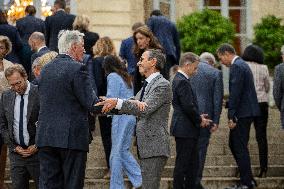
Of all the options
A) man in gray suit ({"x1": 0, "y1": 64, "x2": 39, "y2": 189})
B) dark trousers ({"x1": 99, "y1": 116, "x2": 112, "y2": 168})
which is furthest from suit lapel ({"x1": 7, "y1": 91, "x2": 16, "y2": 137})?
dark trousers ({"x1": 99, "y1": 116, "x2": 112, "y2": 168})

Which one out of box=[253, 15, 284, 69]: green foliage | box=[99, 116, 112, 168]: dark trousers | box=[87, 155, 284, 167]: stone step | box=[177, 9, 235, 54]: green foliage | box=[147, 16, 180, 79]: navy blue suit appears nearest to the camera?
box=[99, 116, 112, 168]: dark trousers

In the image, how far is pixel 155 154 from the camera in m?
11.4

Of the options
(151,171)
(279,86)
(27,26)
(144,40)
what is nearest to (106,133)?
(144,40)

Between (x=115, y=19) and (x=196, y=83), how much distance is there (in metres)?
8.85

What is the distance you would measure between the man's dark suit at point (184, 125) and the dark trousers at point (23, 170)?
1994mm

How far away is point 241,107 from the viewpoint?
14.6m

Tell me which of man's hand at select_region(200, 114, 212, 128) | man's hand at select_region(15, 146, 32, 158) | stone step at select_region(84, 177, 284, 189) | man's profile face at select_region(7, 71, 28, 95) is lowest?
stone step at select_region(84, 177, 284, 189)

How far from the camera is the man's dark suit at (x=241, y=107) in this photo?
14414 millimetres

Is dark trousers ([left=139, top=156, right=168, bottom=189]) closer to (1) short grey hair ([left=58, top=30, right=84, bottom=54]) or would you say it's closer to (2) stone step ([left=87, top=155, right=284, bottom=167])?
(1) short grey hair ([left=58, top=30, right=84, bottom=54])

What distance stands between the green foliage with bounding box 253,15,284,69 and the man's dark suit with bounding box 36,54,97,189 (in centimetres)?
1297

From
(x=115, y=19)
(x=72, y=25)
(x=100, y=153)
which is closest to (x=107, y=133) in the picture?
(x=100, y=153)

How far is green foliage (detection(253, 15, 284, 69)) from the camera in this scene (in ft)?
76.3

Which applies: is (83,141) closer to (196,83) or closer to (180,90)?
(180,90)

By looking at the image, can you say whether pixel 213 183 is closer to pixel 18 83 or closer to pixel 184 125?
pixel 184 125
